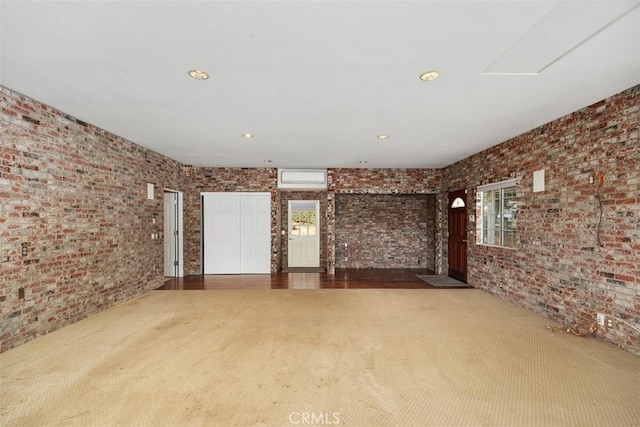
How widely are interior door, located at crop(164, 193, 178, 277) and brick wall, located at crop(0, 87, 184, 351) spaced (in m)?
1.62

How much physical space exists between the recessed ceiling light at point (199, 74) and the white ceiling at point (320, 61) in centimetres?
7

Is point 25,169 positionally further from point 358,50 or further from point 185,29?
point 358,50

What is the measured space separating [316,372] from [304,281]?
3779 mm

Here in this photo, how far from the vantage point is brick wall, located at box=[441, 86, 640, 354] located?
2951mm

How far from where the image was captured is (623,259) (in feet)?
9.87

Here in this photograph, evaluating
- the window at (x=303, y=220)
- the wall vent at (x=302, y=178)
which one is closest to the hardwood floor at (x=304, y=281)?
the window at (x=303, y=220)

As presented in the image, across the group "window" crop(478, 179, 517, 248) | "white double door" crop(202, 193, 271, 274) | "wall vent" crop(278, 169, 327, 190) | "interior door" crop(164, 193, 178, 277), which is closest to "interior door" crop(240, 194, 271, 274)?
"white double door" crop(202, 193, 271, 274)

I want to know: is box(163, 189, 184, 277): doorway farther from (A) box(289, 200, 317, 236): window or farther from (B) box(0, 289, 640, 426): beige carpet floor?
(A) box(289, 200, 317, 236): window

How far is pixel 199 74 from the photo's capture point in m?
2.55

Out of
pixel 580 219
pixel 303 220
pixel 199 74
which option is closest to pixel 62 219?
pixel 199 74

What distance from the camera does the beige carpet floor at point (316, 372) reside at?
6.77ft

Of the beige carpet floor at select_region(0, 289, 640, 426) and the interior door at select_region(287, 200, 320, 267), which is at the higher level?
the interior door at select_region(287, 200, 320, 267)

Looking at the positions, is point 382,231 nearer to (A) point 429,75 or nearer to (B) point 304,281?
(B) point 304,281

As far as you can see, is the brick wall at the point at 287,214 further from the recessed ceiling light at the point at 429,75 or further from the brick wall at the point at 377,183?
the recessed ceiling light at the point at 429,75
